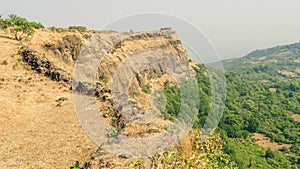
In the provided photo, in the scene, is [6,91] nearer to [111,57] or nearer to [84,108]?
[84,108]

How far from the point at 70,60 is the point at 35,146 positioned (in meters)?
31.4

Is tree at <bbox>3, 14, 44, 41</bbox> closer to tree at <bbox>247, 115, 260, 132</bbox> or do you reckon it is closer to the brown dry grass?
the brown dry grass

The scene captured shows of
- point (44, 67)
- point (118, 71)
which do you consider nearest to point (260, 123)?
point (118, 71)

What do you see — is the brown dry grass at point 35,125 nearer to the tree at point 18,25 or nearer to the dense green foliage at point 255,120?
the tree at point 18,25

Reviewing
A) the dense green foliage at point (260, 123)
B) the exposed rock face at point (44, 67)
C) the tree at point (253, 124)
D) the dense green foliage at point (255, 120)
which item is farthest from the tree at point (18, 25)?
the tree at point (253, 124)

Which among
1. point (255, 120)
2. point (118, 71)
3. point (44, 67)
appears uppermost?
point (44, 67)

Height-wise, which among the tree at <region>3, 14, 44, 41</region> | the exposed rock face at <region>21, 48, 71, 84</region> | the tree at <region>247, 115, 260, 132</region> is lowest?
the tree at <region>247, 115, 260, 132</region>

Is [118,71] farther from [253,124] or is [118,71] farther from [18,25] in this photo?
[253,124]

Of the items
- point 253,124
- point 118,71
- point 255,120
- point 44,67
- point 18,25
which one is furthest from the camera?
point 255,120

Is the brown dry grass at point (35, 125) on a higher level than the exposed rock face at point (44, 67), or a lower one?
lower

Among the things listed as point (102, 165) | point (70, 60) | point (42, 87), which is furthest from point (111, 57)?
point (102, 165)

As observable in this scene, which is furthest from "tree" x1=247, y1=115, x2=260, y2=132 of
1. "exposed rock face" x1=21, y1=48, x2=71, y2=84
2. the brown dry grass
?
the brown dry grass

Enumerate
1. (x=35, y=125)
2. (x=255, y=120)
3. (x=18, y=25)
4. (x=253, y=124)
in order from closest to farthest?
(x=35, y=125) → (x=18, y=25) → (x=253, y=124) → (x=255, y=120)

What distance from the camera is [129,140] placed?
1858 centimetres
